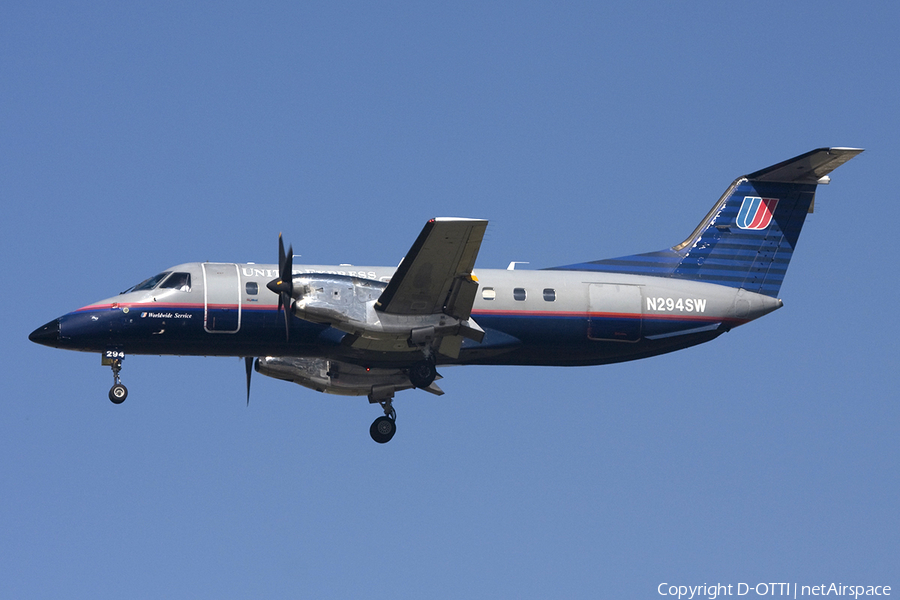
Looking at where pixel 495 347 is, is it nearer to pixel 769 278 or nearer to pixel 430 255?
pixel 430 255

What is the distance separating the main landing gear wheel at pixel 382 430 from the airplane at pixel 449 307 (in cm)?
3

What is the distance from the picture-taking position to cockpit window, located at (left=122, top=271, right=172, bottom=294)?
23.7 m

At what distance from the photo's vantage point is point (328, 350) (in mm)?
23906

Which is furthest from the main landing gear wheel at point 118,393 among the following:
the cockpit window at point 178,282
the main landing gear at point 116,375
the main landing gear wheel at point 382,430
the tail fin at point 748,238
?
the tail fin at point 748,238

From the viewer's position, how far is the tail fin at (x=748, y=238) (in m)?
26.3

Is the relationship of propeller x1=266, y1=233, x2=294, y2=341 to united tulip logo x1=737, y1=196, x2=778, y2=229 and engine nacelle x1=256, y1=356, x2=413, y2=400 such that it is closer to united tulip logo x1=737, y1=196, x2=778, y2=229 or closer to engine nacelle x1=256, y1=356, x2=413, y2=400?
engine nacelle x1=256, y1=356, x2=413, y2=400

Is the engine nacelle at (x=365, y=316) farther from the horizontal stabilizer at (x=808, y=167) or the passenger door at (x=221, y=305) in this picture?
the horizontal stabilizer at (x=808, y=167)

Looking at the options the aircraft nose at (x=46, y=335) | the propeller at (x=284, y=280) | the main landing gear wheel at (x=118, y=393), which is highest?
the propeller at (x=284, y=280)

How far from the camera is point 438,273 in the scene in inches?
864

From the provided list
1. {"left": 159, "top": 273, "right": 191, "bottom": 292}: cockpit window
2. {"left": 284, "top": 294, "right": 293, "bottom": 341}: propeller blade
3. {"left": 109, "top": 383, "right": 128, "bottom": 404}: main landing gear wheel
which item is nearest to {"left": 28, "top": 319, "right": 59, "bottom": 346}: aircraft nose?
{"left": 109, "top": 383, "right": 128, "bottom": 404}: main landing gear wheel

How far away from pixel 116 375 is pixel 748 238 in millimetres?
14885

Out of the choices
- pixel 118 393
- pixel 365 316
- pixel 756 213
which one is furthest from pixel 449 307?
pixel 756 213

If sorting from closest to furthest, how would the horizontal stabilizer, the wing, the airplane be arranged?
the wing, the airplane, the horizontal stabilizer

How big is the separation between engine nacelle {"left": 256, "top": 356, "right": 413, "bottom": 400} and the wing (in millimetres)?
3884
